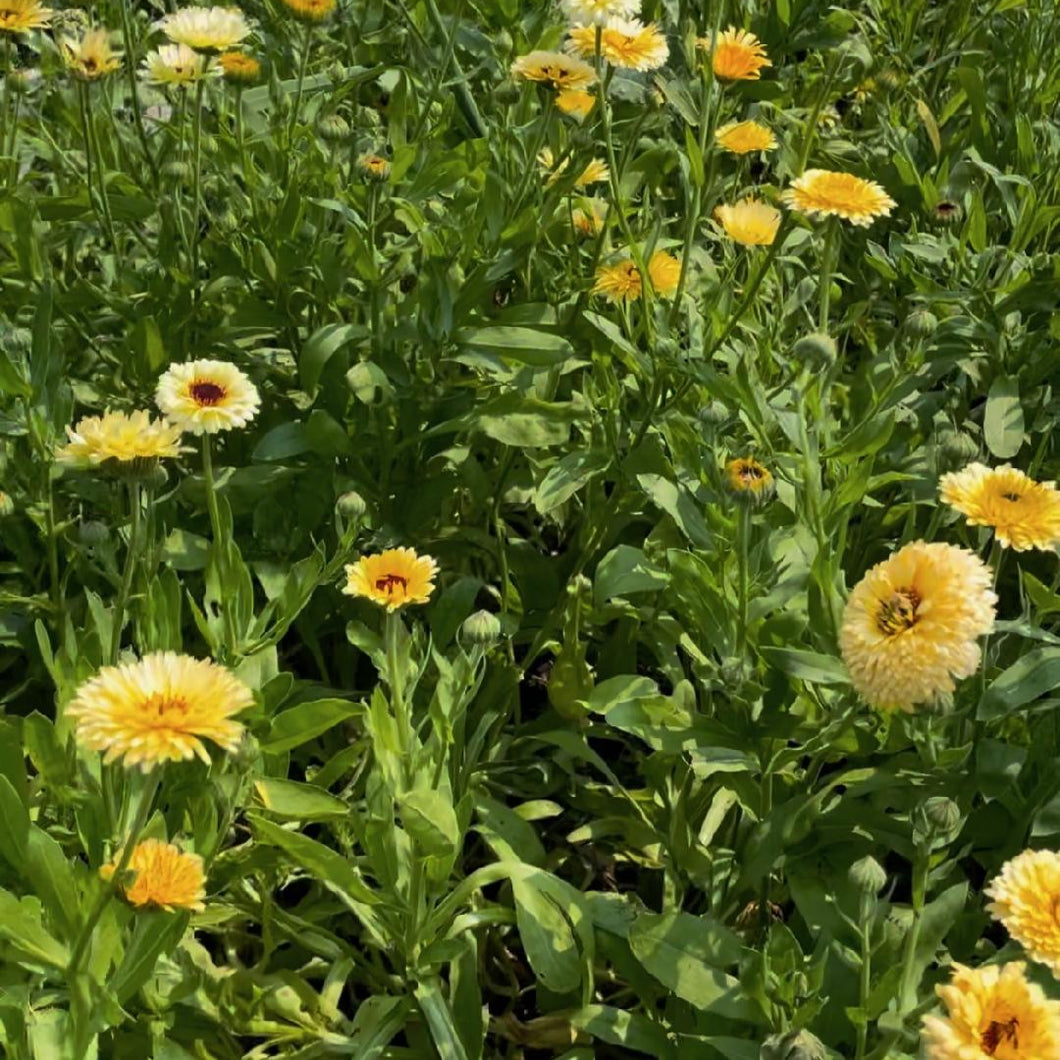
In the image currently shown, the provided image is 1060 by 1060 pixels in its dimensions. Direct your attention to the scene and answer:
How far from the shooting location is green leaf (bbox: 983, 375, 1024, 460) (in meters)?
2.23

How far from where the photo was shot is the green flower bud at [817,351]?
1833mm

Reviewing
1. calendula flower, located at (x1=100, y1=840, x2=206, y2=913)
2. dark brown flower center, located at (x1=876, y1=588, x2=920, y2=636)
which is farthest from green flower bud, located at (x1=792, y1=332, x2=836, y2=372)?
calendula flower, located at (x1=100, y1=840, x2=206, y2=913)

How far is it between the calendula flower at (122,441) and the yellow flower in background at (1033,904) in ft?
3.15

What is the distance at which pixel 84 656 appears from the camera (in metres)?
→ 1.71

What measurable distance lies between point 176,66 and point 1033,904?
6.22 feet

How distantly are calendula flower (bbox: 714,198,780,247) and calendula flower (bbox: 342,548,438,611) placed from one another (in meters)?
0.81

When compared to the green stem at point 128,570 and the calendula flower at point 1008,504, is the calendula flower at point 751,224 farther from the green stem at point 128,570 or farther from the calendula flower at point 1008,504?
the green stem at point 128,570

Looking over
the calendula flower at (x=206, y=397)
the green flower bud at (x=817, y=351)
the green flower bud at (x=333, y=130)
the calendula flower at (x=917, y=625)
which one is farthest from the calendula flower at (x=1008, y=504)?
the green flower bud at (x=333, y=130)

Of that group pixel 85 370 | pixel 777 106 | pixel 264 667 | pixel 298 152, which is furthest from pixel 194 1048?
pixel 777 106

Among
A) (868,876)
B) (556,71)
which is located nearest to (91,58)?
(556,71)

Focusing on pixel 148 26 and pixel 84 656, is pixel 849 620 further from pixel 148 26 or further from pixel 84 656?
pixel 148 26

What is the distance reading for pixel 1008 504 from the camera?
5.14 feet

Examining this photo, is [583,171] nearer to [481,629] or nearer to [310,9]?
[310,9]

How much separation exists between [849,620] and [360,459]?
1038mm
